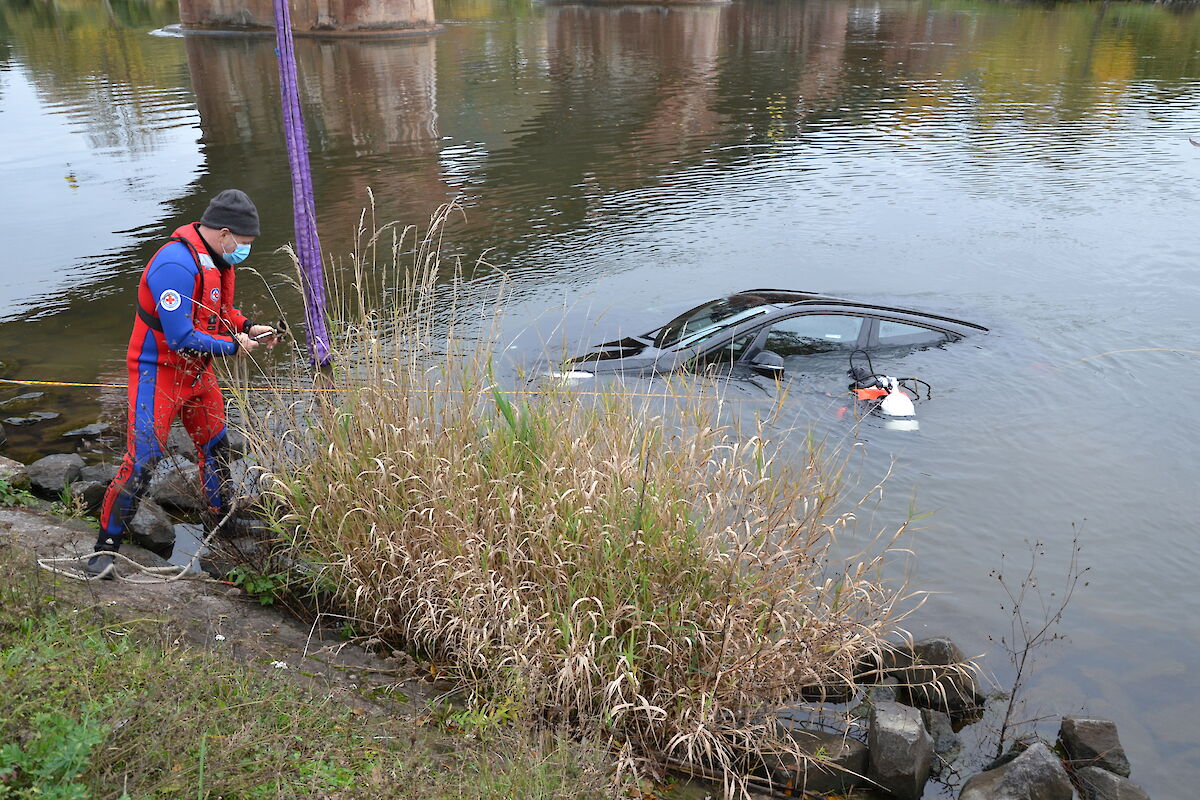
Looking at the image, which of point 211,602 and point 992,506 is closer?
point 211,602

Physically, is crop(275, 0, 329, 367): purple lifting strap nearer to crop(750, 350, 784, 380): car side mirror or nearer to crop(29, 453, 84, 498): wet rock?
crop(29, 453, 84, 498): wet rock

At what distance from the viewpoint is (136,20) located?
5700 centimetres

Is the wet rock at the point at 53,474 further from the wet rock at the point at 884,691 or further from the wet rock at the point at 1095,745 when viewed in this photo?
the wet rock at the point at 1095,745

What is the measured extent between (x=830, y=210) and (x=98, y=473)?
14.4 meters

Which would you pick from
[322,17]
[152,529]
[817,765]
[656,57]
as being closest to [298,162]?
[152,529]

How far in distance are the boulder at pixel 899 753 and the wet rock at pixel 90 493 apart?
234 inches

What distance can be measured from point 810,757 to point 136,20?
212 feet

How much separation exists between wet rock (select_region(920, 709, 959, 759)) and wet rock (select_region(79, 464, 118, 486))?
6520 millimetres

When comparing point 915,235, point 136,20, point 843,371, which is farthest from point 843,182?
point 136,20

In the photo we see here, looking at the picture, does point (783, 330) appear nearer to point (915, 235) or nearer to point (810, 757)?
point (810, 757)

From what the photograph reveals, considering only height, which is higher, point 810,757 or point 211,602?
point 211,602

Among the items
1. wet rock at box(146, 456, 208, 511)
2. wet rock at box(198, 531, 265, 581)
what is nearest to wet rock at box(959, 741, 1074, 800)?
wet rock at box(198, 531, 265, 581)

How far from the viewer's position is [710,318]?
32.3 ft

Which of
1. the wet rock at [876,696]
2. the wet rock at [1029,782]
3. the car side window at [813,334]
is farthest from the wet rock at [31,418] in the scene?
the wet rock at [1029,782]
